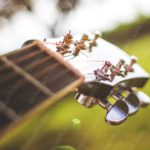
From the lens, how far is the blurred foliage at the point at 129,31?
3.04 metres

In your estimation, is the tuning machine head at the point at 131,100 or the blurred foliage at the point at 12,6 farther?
the blurred foliage at the point at 12,6

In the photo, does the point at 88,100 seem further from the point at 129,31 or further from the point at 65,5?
the point at 129,31

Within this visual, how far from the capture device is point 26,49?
5.20ft

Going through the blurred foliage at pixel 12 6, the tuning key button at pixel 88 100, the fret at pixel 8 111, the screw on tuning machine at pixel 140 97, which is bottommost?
the blurred foliage at pixel 12 6

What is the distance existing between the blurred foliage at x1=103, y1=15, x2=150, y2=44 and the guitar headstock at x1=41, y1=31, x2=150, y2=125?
1128 mm

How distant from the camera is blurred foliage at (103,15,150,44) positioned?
3.04 m

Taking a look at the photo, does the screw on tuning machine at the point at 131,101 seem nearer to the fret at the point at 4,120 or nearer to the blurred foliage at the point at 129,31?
the fret at the point at 4,120

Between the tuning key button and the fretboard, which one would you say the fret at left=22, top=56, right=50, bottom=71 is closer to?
the fretboard

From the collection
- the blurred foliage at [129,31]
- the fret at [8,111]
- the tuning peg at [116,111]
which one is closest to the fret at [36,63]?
the fret at [8,111]

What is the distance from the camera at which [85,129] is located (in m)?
2.80

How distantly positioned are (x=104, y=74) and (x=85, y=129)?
123 centimetres

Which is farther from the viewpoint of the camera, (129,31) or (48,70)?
(129,31)

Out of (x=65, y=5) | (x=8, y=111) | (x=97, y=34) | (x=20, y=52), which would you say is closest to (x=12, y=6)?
(x=65, y=5)

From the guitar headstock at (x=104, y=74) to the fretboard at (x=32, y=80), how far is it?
0.10m
